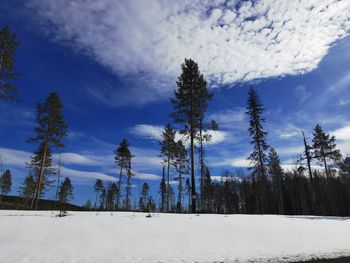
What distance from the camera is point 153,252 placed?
8133 millimetres

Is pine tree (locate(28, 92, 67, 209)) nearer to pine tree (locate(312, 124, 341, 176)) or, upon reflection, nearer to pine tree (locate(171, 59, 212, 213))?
pine tree (locate(171, 59, 212, 213))

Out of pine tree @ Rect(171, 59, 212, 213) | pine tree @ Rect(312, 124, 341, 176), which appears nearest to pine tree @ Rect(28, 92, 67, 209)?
pine tree @ Rect(171, 59, 212, 213)

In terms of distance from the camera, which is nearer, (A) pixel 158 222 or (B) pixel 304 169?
(A) pixel 158 222

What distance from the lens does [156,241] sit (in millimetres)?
9250

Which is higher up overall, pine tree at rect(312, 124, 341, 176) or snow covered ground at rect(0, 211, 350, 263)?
pine tree at rect(312, 124, 341, 176)

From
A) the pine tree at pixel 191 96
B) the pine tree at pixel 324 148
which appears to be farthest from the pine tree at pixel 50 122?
the pine tree at pixel 324 148

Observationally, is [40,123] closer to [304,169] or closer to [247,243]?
[247,243]

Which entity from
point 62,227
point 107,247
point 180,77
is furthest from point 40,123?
point 107,247

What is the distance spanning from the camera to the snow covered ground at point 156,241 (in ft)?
24.1

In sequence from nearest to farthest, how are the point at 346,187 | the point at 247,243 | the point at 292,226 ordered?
the point at 247,243, the point at 292,226, the point at 346,187

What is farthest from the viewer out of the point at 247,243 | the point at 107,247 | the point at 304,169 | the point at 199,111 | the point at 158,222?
the point at 304,169

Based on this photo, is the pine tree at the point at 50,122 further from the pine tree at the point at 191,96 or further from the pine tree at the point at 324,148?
the pine tree at the point at 324,148

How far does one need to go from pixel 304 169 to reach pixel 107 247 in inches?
1446

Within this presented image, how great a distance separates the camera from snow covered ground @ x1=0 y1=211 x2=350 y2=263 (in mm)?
7336
